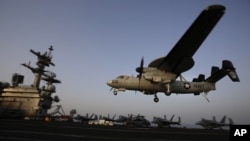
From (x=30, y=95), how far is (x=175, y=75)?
41065 mm

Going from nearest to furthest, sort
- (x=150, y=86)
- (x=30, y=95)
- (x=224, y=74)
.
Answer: (x=150, y=86)
(x=224, y=74)
(x=30, y=95)

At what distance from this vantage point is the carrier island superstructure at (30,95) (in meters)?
56.0

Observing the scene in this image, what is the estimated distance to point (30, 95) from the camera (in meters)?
57.6

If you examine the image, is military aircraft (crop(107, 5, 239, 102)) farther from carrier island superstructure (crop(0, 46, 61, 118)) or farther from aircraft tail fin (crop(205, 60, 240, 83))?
carrier island superstructure (crop(0, 46, 61, 118))

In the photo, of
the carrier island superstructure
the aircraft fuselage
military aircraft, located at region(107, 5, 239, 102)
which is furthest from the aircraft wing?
the carrier island superstructure

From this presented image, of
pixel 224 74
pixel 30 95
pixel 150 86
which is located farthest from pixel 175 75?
pixel 30 95

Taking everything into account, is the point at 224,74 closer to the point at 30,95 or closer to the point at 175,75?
the point at 175,75

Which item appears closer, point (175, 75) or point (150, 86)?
point (150, 86)

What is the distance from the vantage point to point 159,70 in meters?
31.3

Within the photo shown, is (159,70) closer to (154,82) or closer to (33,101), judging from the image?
(154,82)

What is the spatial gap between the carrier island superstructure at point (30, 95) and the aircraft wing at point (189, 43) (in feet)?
123

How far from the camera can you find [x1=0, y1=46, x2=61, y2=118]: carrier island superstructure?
5597 cm

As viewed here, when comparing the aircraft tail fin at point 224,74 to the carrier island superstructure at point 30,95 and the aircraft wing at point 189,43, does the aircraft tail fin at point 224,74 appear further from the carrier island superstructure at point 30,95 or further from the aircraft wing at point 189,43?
the carrier island superstructure at point 30,95

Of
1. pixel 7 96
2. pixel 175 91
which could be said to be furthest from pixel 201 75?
pixel 7 96
